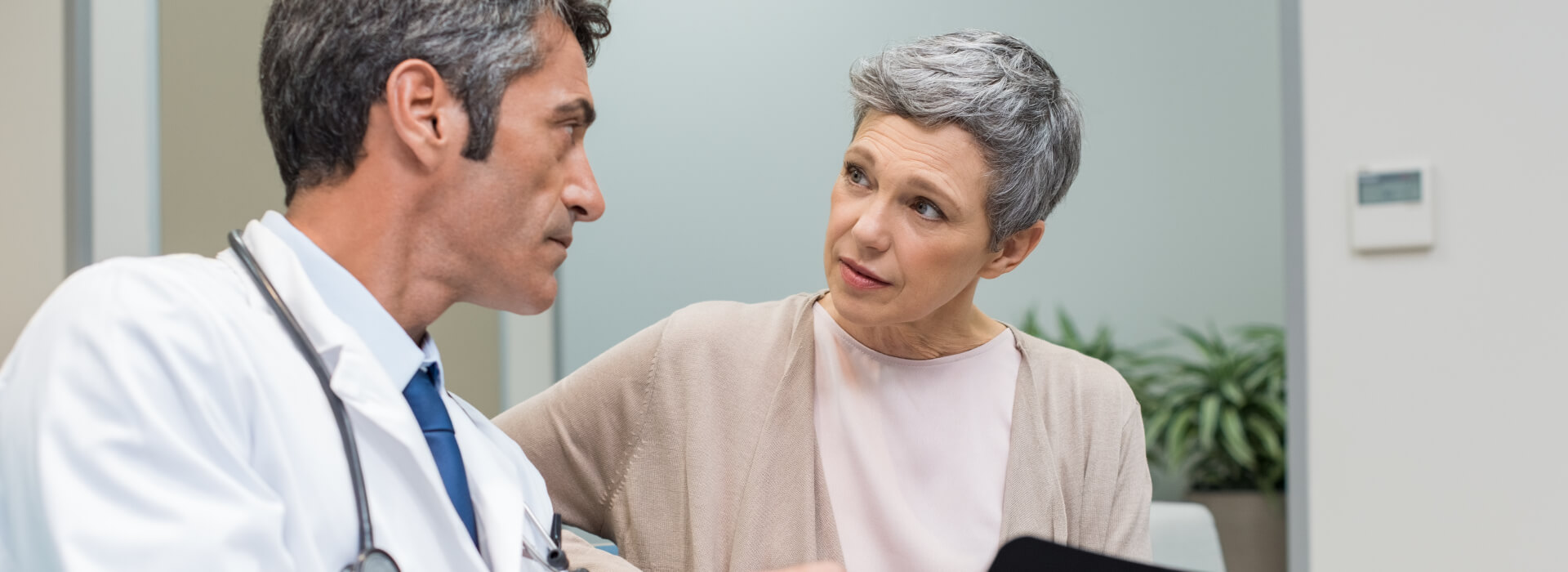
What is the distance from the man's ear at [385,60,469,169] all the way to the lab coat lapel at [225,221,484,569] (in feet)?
0.45

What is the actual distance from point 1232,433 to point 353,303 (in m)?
1.93

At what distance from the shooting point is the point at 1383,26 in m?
2.03

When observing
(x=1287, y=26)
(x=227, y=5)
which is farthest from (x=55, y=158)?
(x=1287, y=26)

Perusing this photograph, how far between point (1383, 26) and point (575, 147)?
167 centimetres

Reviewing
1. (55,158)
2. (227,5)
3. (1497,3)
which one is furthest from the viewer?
(227,5)

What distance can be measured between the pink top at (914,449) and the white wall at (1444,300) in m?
0.93

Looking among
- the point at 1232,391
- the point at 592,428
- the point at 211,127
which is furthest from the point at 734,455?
the point at 211,127

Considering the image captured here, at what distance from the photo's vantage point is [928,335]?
1479 mm

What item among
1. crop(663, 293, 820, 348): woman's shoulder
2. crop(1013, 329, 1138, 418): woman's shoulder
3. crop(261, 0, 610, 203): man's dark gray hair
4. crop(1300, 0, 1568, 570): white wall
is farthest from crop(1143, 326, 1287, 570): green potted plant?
crop(261, 0, 610, 203): man's dark gray hair

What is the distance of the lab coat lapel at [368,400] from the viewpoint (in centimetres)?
87

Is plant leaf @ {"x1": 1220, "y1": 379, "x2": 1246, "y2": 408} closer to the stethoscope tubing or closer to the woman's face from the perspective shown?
the woman's face

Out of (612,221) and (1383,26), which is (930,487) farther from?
(612,221)

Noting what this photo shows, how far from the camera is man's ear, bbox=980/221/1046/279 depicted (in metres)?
1.46

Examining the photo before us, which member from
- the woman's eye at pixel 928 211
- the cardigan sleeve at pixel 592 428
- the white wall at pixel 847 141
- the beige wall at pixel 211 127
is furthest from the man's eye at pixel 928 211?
the beige wall at pixel 211 127
